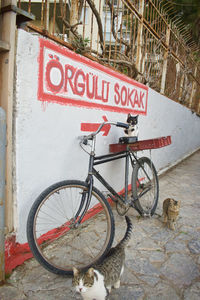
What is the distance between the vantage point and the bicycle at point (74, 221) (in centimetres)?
195

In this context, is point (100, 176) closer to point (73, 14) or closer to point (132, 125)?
point (132, 125)

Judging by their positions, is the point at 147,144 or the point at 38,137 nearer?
the point at 38,137

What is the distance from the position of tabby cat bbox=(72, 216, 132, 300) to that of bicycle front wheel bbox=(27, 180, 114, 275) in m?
0.33

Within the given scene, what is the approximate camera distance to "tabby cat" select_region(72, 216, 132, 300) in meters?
1.55

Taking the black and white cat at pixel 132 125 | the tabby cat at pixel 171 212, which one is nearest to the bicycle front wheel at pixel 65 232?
the tabby cat at pixel 171 212

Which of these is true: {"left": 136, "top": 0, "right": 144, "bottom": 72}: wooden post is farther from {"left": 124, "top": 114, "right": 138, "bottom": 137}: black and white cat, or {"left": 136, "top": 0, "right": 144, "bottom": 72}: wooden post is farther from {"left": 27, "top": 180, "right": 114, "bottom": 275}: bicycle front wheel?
{"left": 27, "top": 180, "right": 114, "bottom": 275}: bicycle front wheel

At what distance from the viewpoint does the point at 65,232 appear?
266 centimetres

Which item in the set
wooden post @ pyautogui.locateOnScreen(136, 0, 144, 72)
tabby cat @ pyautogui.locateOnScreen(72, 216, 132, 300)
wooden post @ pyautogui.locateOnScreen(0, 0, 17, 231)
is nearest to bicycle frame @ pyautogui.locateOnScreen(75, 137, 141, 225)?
tabby cat @ pyautogui.locateOnScreen(72, 216, 132, 300)

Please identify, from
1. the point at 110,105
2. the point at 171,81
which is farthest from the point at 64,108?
the point at 171,81

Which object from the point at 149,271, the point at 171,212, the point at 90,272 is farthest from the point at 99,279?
the point at 171,212

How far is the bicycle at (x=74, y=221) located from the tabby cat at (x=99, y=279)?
1.09ft

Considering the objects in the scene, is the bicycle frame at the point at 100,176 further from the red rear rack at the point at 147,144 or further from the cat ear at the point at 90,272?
the cat ear at the point at 90,272

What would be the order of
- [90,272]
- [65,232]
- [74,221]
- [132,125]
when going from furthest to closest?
[132,125]
[65,232]
[74,221]
[90,272]

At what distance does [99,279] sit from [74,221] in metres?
0.57
